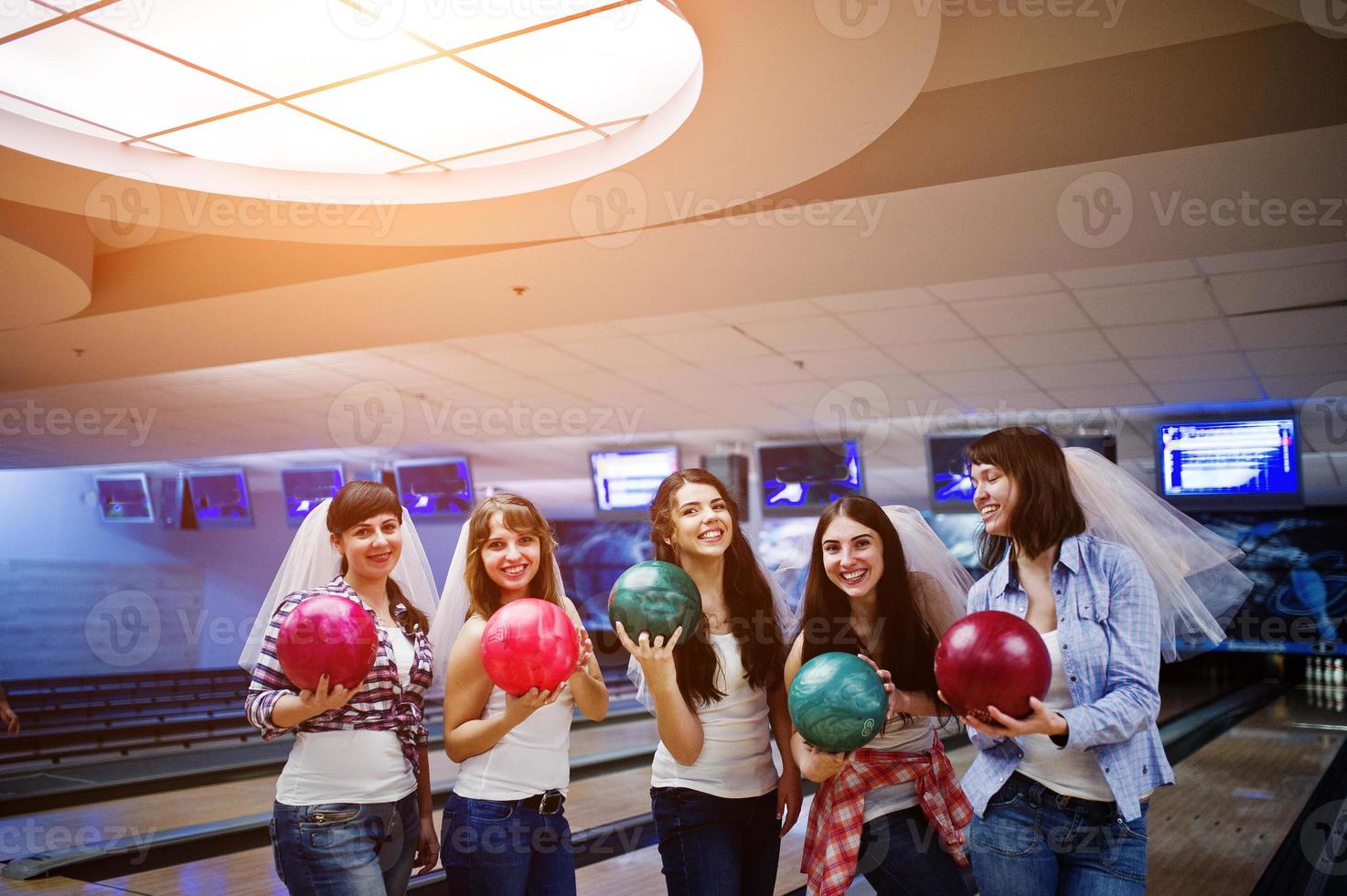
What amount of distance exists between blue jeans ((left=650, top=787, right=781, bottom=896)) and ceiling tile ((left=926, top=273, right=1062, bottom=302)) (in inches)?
112

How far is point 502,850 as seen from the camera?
6.07 feet

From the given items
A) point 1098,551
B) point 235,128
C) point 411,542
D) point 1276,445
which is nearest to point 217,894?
point 411,542

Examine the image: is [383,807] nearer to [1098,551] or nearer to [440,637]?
[440,637]

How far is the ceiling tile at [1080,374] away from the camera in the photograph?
221 inches

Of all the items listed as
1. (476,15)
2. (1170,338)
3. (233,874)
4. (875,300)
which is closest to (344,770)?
(476,15)

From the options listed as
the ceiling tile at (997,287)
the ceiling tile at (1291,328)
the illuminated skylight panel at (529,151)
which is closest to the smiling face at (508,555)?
the illuminated skylight panel at (529,151)

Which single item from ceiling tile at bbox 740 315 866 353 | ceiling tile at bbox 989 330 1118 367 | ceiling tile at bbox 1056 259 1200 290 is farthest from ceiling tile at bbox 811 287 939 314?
ceiling tile at bbox 989 330 1118 367

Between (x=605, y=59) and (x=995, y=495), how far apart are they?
1.63m

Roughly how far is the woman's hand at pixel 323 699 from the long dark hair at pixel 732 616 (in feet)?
2.08

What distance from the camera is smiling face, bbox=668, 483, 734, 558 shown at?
6.68 ft

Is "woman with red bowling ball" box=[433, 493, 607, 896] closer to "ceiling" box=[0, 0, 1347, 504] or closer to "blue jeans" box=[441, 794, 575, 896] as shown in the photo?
"blue jeans" box=[441, 794, 575, 896]

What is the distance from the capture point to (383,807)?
1880 mm

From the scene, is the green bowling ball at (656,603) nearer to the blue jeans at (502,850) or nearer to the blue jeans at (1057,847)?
the blue jeans at (502,850)

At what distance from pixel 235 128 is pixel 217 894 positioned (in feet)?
9.39
